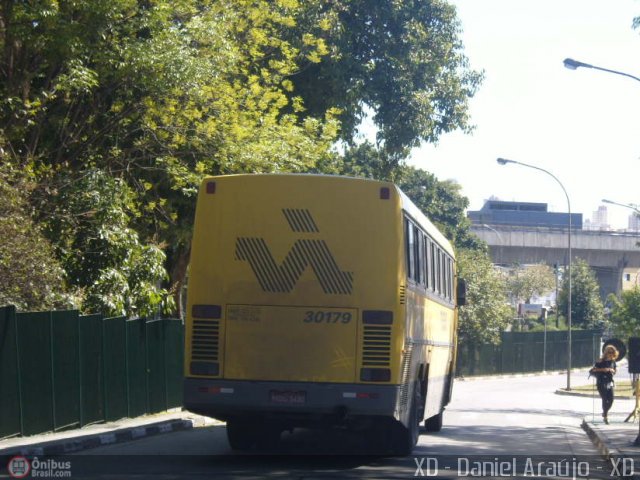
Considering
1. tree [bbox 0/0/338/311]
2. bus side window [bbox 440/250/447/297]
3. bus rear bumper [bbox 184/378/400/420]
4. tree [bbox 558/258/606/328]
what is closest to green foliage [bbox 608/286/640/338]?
tree [bbox 0/0/338/311]

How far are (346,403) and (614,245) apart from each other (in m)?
67.2

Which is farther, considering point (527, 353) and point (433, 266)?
point (527, 353)

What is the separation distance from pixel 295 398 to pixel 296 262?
161 cm

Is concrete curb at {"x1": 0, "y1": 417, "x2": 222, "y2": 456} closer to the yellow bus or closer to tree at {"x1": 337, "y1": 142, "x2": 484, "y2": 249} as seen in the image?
the yellow bus

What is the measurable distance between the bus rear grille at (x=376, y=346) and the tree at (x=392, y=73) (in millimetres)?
18543

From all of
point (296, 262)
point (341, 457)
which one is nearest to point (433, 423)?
point (341, 457)

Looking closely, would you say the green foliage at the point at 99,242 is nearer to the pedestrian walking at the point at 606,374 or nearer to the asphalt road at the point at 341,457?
the asphalt road at the point at 341,457

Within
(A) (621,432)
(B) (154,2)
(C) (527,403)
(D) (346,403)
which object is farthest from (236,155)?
(C) (527,403)

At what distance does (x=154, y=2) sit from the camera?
67.5 feet

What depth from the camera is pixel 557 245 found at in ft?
246

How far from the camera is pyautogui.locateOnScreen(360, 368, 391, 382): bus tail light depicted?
42.9 feet

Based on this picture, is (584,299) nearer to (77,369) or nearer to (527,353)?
(527,353)

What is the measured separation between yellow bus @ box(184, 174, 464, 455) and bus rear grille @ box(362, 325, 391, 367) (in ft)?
0.04

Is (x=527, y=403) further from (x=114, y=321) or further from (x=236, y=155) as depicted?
(x=114, y=321)
